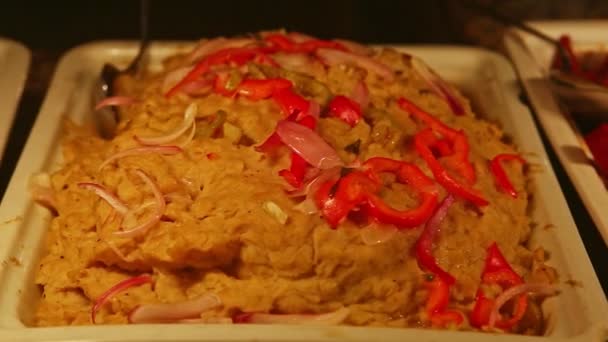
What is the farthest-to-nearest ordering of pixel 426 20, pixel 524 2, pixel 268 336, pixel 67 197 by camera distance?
pixel 426 20 → pixel 524 2 → pixel 67 197 → pixel 268 336

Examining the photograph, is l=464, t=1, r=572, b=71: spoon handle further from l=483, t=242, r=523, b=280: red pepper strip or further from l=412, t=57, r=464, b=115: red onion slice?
l=483, t=242, r=523, b=280: red pepper strip

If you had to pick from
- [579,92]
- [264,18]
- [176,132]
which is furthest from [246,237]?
[264,18]

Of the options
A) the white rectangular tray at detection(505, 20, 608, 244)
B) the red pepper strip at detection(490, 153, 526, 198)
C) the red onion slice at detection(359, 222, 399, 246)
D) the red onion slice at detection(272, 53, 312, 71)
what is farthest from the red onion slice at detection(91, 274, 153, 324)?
the white rectangular tray at detection(505, 20, 608, 244)

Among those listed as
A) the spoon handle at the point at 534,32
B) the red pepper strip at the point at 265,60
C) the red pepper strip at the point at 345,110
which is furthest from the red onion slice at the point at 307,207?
the spoon handle at the point at 534,32

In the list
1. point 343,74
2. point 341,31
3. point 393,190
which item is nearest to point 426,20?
point 341,31

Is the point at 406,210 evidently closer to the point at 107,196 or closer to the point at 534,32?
the point at 107,196

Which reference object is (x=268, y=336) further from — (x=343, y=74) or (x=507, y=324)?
(x=343, y=74)

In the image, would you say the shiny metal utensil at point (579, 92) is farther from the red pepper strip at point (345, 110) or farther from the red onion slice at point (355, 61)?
the red pepper strip at point (345, 110)
